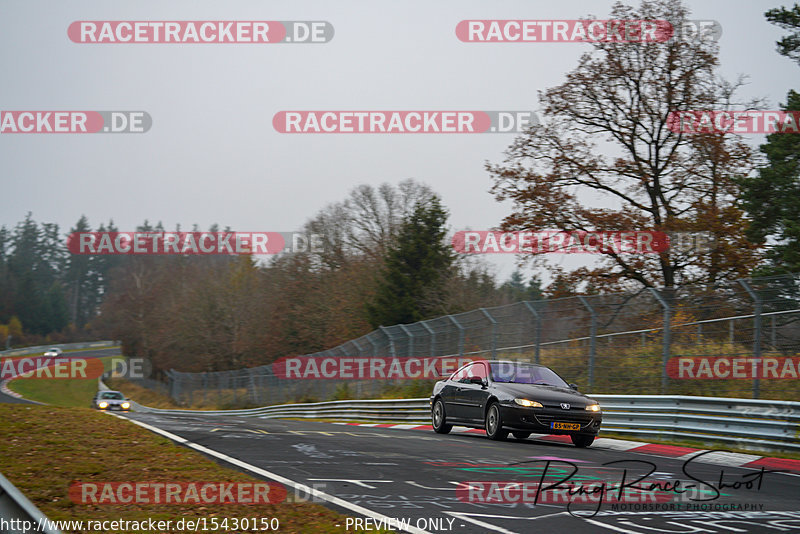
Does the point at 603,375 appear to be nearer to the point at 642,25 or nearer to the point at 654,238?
the point at 654,238

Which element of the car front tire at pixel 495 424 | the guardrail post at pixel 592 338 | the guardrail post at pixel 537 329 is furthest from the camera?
the guardrail post at pixel 537 329

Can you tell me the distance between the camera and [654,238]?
27.7 meters

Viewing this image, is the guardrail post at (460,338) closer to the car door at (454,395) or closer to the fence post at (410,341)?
the fence post at (410,341)

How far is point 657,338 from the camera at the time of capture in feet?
51.6

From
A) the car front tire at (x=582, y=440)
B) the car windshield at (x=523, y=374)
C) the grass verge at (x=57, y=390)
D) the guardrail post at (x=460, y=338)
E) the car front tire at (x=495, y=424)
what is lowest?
the grass verge at (x=57, y=390)

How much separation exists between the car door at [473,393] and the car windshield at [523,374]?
0.78 feet

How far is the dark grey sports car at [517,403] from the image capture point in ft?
43.9

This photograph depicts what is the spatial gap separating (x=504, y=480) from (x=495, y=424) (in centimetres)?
576

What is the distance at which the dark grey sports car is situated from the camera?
13.4 metres

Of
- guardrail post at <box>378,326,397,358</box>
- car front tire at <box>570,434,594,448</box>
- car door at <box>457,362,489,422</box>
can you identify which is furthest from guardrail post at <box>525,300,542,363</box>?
guardrail post at <box>378,326,397,358</box>

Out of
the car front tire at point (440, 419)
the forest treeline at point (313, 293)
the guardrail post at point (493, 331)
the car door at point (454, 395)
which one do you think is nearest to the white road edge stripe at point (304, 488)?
the car door at point (454, 395)

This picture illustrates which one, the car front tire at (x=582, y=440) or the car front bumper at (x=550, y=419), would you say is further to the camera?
the car front tire at (x=582, y=440)

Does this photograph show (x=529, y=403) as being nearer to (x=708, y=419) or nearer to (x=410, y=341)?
(x=708, y=419)

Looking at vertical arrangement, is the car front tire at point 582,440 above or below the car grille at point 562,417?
below
